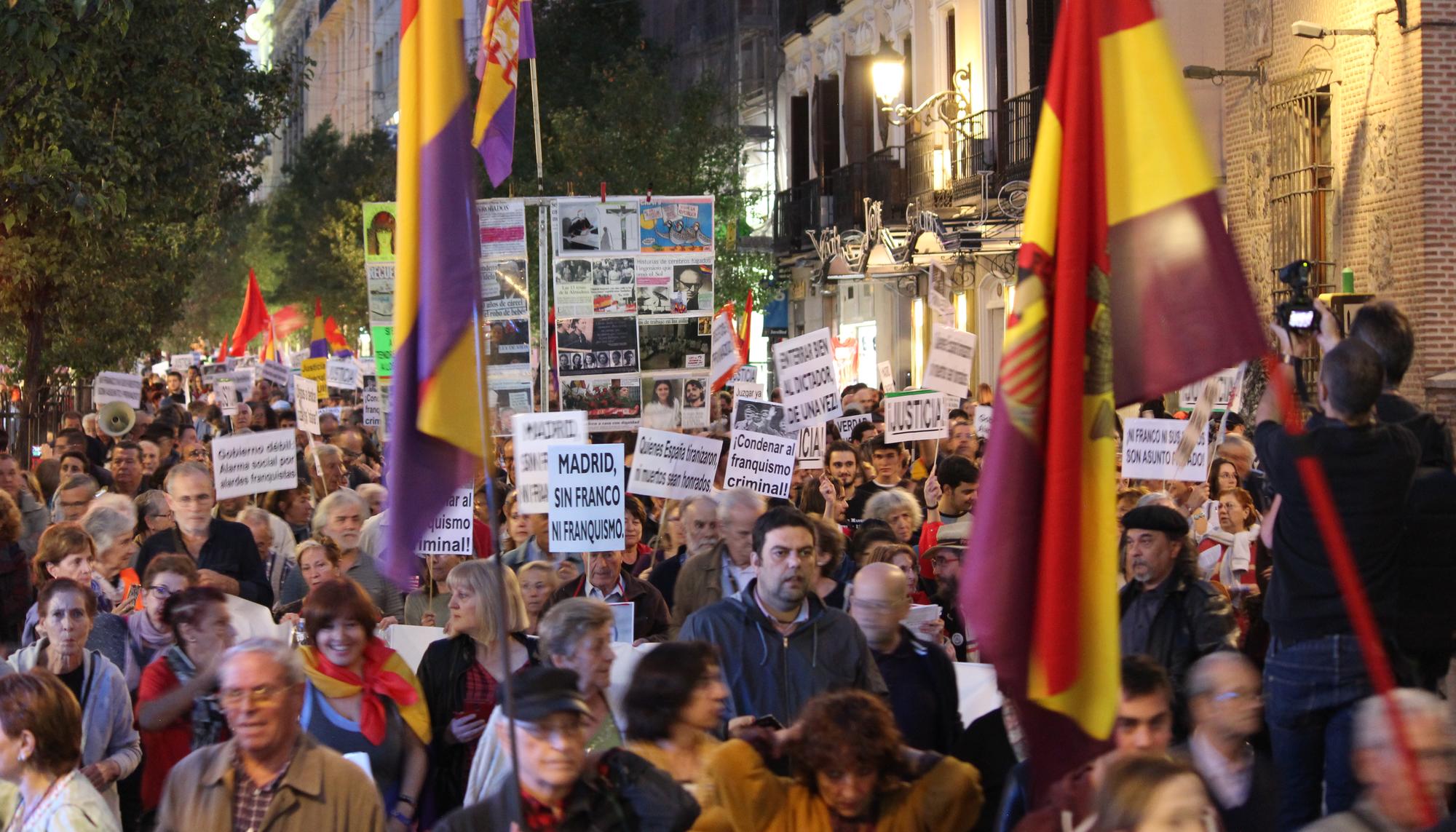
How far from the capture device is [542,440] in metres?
11.6

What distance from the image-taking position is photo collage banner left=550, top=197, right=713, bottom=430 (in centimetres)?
1577

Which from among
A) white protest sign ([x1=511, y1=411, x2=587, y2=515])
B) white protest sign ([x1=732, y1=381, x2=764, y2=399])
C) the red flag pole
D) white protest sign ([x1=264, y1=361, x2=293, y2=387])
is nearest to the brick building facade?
white protest sign ([x1=732, y1=381, x2=764, y2=399])

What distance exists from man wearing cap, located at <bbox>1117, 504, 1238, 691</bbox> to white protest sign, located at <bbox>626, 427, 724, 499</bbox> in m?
5.24

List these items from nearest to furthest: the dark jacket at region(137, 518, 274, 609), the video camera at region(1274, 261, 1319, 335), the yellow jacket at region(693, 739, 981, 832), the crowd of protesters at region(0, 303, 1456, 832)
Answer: the crowd of protesters at region(0, 303, 1456, 832)
the yellow jacket at region(693, 739, 981, 832)
the video camera at region(1274, 261, 1319, 335)
the dark jacket at region(137, 518, 274, 609)

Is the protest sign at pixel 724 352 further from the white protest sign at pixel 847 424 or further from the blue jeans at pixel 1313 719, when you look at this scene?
the blue jeans at pixel 1313 719

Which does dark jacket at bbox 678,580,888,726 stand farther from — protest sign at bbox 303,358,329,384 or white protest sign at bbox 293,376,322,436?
protest sign at bbox 303,358,329,384

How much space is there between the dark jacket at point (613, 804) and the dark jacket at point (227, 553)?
183 inches

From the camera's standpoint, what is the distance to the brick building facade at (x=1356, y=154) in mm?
18859

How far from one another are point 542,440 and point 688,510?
2087mm

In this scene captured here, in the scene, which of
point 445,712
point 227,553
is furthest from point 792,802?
point 227,553

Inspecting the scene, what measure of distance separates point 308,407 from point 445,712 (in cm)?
1329

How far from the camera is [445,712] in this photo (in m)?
6.97

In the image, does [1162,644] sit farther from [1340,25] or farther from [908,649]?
[1340,25]

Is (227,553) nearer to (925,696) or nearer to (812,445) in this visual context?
(925,696)
